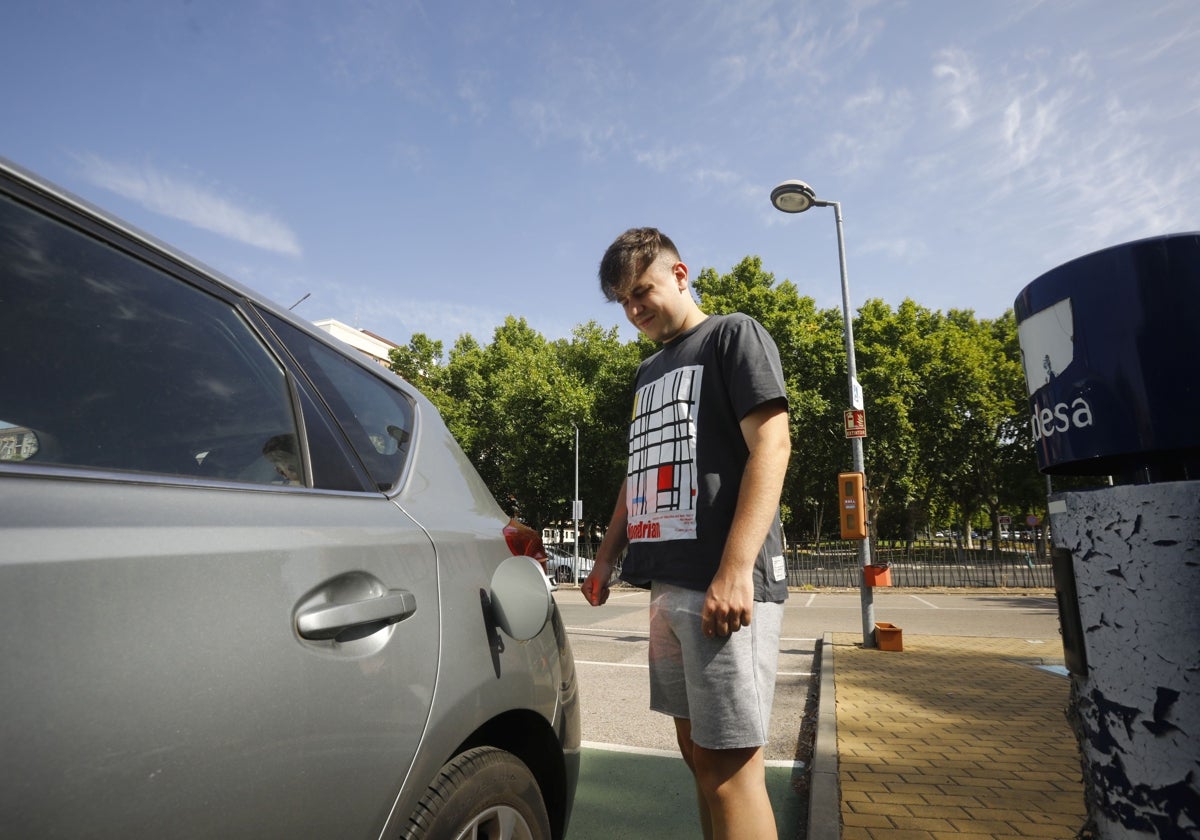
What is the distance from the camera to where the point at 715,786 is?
5.43 ft

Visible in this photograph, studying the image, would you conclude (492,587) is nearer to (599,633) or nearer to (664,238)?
(664,238)

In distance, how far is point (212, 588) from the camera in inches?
35.7

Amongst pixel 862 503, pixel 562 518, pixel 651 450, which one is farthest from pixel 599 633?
pixel 562 518

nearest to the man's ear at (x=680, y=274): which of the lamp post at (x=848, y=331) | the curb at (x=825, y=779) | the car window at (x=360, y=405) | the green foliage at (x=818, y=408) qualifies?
the car window at (x=360, y=405)

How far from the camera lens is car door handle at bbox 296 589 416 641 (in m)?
1.01

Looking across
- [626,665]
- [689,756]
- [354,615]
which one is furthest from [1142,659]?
[626,665]

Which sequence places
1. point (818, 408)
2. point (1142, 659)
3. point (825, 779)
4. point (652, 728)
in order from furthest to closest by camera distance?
point (818, 408), point (652, 728), point (825, 779), point (1142, 659)

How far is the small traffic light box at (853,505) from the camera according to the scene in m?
7.30

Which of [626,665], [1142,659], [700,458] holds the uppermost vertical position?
[700,458]

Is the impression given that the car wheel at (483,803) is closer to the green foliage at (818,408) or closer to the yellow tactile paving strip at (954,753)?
the yellow tactile paving strip at (954,753)

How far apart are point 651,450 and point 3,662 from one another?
4.93 feet

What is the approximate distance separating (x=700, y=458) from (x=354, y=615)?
102cm

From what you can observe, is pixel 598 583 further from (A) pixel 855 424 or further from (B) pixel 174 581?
(A) pixel 855 424

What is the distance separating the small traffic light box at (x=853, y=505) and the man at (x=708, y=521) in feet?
19.2
